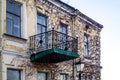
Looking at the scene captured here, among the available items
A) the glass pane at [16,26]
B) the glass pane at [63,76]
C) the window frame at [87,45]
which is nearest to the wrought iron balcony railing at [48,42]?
the glass pane at [16,26]

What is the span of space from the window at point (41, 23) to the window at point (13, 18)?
1714 mm

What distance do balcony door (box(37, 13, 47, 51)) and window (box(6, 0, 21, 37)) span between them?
→ 3.86ft

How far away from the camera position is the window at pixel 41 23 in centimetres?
1888

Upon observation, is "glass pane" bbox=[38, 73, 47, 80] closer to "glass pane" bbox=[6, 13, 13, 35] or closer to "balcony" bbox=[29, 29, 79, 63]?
"balcony" bbox=[29, 29, 79, 63]

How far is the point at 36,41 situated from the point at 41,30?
5.17ft

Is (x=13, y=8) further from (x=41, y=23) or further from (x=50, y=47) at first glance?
(x=50, y=47)

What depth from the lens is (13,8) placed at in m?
17.0

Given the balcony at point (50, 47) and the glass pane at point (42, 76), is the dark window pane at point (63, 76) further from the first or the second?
the balcony at point (50, 47)

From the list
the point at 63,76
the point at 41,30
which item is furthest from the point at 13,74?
the point at 63,76

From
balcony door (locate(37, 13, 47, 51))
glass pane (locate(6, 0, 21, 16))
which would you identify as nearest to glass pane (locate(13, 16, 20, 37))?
glass pane (locate(6, 0, 21, 16))

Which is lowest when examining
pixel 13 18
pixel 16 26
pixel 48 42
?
pixel 48 42

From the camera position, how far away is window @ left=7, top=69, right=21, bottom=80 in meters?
16.3

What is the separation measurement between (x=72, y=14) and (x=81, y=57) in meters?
3.01

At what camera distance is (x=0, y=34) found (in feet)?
52.4
